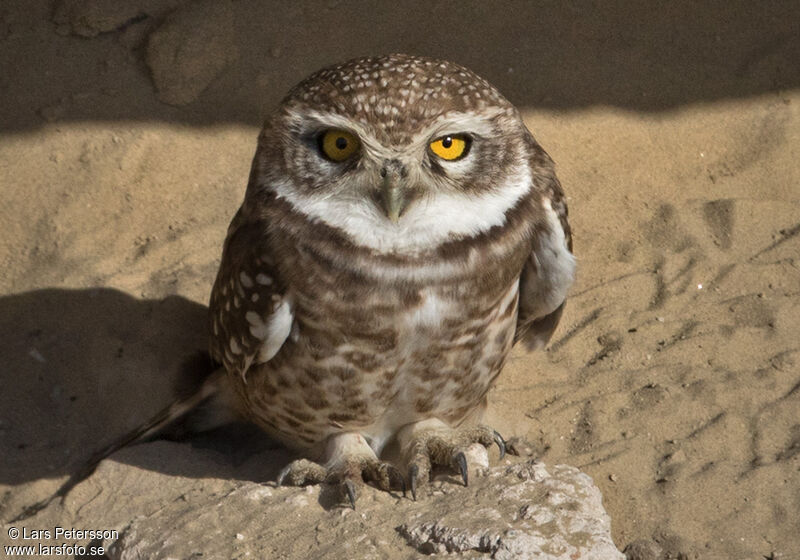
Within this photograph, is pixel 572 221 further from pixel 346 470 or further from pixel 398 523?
pixel 398 523

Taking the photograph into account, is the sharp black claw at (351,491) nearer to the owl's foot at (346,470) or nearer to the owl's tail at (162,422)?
the owl's foot at (346,470)

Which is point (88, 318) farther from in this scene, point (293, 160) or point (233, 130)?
point (293, 160)

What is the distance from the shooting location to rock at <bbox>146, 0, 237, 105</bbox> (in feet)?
17.6

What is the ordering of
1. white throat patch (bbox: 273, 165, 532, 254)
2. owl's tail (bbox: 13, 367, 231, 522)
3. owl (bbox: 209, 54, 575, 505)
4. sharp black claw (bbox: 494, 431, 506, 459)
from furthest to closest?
owl's tail (bbox: 13, 367, 231, 522)
sharp black claw (bbox: 494, 431, 506, 459)
white throat patch (bbox: 273, 165, 532, 254)
owl (bbox: 209, 54, 575, 505)

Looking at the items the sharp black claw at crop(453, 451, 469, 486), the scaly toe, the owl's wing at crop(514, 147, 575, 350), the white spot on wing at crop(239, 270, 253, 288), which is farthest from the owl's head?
the scaly toe

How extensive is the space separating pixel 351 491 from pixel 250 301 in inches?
28.8

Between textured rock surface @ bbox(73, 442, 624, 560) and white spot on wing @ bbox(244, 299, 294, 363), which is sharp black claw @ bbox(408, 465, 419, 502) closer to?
textured rock surface @ bbox(73, 442, 624, 560)

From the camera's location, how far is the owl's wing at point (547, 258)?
3.41 metres

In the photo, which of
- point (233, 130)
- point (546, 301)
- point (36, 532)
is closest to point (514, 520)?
point (546, 301)

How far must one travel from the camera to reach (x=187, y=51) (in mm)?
5371

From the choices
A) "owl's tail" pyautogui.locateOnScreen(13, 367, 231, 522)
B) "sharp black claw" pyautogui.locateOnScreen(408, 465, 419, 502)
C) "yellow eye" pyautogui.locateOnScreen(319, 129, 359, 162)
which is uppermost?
"yellow eye" pyautogui.locateOnScreen(319, 129, 359, 162)

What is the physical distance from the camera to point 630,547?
3.42 metres

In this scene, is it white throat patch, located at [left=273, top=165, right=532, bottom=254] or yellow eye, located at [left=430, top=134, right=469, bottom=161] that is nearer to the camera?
yellow eye, located at [left=430, top=134, right=469, bottom=161]

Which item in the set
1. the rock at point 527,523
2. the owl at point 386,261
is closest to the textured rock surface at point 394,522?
the rock at point 527,523
